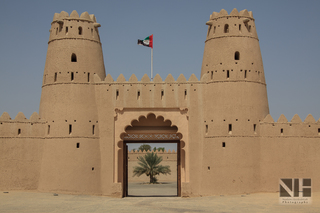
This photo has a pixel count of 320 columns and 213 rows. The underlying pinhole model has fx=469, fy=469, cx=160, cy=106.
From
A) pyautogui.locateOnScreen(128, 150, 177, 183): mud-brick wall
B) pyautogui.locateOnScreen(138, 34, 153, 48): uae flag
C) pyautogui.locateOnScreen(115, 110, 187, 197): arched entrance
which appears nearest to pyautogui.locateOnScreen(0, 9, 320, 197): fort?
pyautogui.locateOnScreen(115, 110, 187, 197): arched entrance

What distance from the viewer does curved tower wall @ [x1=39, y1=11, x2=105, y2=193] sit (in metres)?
27.7

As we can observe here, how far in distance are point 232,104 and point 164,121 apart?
170 inches

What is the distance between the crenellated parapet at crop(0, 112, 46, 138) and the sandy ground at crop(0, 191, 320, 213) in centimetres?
346

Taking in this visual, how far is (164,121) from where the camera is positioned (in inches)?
1147

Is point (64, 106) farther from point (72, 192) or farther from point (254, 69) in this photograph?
point (254, 69)

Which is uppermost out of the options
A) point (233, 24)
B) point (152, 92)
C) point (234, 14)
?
point (234, 14)

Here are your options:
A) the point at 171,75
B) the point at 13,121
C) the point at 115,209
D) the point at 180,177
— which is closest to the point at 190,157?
the point at 180,177

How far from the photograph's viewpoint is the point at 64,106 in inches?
1109

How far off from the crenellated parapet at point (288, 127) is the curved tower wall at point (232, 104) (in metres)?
0.51

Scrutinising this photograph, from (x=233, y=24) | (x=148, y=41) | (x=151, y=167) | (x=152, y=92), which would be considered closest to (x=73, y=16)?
(x=148, y=41)

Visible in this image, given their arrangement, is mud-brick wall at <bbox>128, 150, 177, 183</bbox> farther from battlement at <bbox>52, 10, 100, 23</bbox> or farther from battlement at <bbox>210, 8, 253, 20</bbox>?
battlement at <bbox>210, 8, 253, 20</bbox>

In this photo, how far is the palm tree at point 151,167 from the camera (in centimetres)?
4831

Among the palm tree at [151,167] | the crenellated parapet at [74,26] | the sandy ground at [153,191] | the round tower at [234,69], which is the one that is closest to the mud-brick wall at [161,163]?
the palm tree at [151,167]

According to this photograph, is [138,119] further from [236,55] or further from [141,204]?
[236,55]
